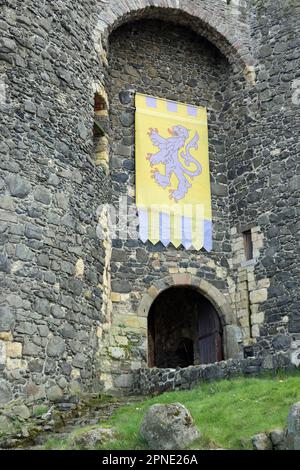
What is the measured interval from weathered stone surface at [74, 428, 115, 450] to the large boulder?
1.34ft

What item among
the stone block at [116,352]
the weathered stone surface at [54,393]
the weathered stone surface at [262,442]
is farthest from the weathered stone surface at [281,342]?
the weathered stone surface at [262,442]

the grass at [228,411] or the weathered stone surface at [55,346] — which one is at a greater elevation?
the weathered stone surface at [55,346]

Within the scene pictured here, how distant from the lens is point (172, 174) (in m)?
13.0

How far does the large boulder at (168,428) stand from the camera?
6098 millimetres

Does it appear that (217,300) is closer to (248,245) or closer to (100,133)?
(248,245)

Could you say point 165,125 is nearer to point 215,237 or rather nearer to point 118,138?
point 118,138

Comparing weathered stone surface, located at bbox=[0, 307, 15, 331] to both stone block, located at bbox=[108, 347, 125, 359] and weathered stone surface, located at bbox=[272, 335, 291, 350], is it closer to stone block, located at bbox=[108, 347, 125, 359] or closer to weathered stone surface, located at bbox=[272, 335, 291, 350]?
stone block, located at bbox=[108, 347, 125, 359]

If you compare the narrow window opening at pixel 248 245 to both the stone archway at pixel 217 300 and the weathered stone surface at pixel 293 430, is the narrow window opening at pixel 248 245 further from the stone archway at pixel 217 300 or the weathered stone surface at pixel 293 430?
the weathered stone surface at pixel 293 430

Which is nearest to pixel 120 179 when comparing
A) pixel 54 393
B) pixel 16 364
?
pixel 54 393

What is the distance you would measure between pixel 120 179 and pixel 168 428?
23.1 feet

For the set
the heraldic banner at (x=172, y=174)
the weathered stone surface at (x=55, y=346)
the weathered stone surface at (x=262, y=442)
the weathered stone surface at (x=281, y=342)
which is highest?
the heraldic banner at (x=172, y=174)

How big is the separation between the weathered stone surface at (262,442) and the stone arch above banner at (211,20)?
8.76 metres

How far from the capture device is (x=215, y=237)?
13094mm
